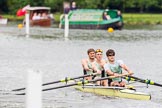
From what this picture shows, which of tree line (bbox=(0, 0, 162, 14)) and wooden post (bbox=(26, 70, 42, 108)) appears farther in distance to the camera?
tree line (bbox=(0, 0, 162, 14))

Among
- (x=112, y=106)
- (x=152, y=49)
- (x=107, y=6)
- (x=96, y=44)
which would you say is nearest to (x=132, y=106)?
(x=112, y=106)

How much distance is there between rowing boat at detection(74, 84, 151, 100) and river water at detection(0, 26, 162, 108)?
16cm

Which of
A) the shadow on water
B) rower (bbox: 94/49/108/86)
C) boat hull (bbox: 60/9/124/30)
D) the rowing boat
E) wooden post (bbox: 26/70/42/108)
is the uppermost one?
wooden post (bbox: 26/70/42/108)

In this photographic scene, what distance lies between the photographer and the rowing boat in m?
17.3

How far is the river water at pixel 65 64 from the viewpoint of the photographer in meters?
17.5

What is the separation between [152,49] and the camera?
135 ft

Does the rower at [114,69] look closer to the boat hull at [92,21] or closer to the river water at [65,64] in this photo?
the river water at [65,64]

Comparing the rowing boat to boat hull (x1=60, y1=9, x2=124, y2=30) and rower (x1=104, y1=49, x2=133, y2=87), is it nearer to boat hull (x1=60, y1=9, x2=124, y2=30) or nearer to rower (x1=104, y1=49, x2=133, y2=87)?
rower (x1=104, y1=49, x2=133, y2=87)

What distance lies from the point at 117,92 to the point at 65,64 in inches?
505

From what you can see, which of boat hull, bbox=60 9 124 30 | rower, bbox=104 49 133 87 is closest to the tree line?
boat hull, bbox=60 9 124 30

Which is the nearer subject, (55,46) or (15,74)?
(15,74)

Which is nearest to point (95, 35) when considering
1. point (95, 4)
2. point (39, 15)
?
point (39, 15)

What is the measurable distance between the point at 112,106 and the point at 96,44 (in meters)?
28.2

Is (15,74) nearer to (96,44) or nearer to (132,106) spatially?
(132,106)
